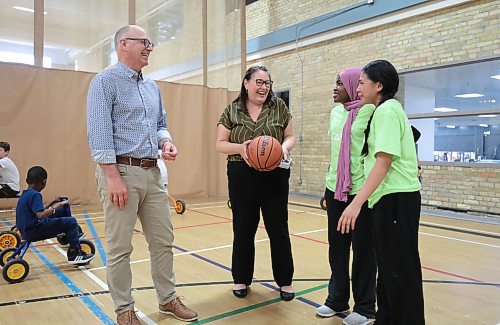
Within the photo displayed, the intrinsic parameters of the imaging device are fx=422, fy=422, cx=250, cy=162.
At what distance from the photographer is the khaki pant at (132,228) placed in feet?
8.17

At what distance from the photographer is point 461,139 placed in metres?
7.80

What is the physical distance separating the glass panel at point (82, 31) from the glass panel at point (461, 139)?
6450 millimetres

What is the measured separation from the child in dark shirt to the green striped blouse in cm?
181

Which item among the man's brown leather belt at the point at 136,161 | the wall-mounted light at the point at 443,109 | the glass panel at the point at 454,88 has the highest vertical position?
the glass panel at the point at 454,88

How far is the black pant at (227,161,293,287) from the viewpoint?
10.1 feet

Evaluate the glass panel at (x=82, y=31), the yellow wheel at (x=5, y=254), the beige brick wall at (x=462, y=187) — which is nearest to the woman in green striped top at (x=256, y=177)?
the yellow wheel at (x=5, y=254)

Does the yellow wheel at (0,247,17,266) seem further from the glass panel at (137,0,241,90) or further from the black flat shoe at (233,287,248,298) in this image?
the glass panel at (137,0,241,90)

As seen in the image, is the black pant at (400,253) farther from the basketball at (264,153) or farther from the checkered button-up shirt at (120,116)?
the checkered button-up shirt at (120,116)

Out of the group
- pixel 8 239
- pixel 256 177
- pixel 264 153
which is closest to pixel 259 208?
pixel 256 177

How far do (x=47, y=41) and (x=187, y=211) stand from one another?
424 centimetres

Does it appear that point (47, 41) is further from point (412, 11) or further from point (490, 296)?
point (490, 296)

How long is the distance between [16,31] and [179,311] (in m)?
6.98

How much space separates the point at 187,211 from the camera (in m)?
7.75

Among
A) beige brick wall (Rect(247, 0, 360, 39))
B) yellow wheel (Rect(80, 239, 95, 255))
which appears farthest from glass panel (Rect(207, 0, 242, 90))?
yellow wheel (Rect(80, 239, 95, 255))
